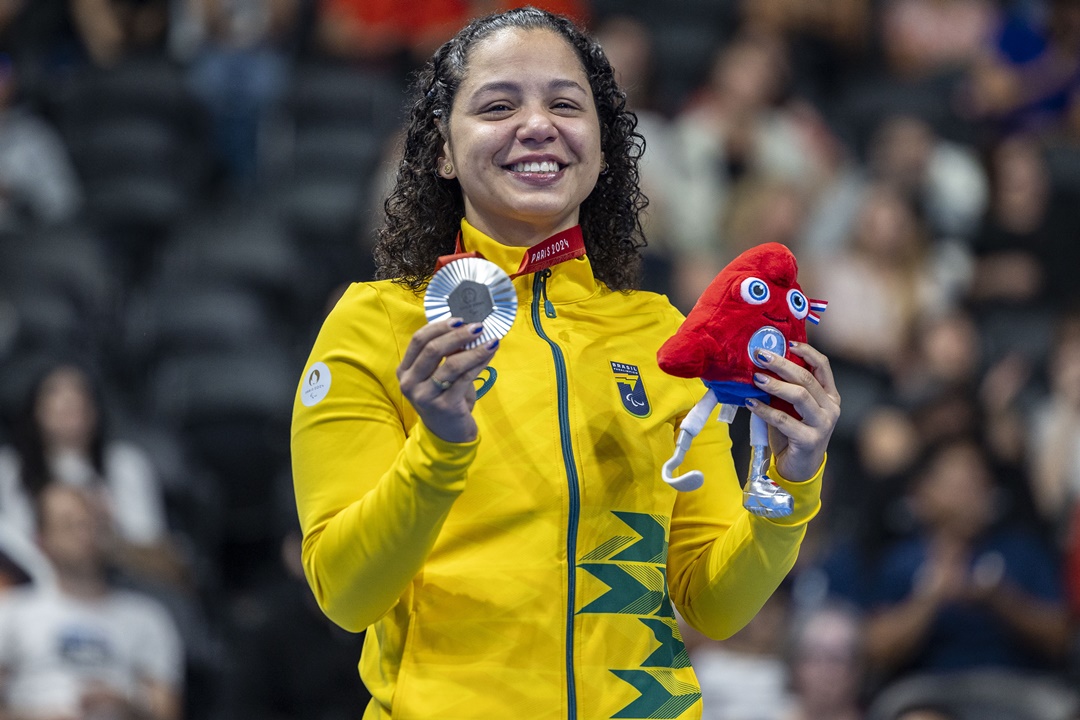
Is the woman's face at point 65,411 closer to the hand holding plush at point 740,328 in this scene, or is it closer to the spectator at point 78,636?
the spectator at point 78,636

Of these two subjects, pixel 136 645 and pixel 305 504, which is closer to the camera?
pixel 305 504

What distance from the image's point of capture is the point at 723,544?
6.48 ft

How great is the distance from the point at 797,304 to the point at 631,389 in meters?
0.25

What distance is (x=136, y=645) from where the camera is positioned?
185 inches

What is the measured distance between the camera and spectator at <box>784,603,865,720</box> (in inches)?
181

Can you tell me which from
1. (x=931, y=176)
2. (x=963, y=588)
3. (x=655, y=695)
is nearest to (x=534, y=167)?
(x=655, y=695)

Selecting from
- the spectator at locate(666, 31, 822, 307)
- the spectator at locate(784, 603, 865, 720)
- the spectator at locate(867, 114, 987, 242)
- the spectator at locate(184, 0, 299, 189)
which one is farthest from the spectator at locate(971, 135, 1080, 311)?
the spectator at locate(184, 0, 299, 189)

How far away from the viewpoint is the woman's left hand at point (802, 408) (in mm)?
1783

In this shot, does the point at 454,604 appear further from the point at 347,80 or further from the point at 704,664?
the point at 347,80

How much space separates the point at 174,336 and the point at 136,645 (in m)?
1.77

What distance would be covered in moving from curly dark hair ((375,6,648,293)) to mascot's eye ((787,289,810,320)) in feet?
1.20

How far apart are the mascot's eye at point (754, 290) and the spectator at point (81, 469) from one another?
3.56 m

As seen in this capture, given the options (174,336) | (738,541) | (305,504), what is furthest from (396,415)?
(174,336)

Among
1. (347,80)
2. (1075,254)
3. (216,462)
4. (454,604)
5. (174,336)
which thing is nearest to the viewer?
(454,604)
